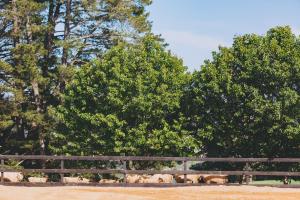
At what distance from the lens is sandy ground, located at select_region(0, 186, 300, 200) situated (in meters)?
19.2

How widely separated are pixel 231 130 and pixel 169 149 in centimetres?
403

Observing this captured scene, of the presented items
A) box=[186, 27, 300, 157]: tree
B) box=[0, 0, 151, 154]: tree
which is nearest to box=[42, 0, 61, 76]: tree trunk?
box=[0, 0, 151, 154]: tree

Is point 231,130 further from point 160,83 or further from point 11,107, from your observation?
point 11,107

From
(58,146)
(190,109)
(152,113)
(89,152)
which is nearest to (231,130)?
(190,109)

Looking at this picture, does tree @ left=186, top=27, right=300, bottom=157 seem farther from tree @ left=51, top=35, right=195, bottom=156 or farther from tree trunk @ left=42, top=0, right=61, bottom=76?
tree trunk @ left=42, top=0, right=61, bottom=76

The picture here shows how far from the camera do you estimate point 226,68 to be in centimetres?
3316

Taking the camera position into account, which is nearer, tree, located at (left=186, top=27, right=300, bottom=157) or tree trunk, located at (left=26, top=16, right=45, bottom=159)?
tree, located at (left=186, top=27, right=300, bottom=157)

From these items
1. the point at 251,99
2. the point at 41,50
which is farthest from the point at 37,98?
the point at 251,99

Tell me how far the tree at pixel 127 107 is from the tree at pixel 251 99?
1572mm

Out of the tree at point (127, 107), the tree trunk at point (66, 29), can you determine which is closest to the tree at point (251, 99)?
the tree at point (127, 107)

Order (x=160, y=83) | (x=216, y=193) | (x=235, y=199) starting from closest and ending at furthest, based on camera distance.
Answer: (x=235, y=199)
(x=216, y=193)
(x=160, y=83)

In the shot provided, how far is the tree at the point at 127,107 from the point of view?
1320 inches

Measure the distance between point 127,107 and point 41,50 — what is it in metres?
8.87

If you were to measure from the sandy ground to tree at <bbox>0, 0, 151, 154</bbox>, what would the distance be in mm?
17028
